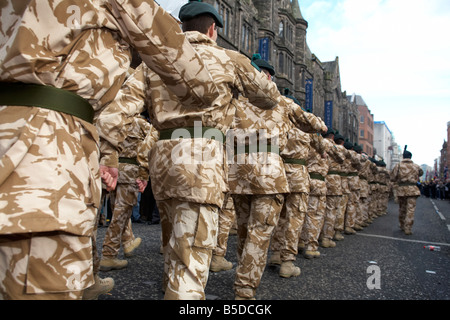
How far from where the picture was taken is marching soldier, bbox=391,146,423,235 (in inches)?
345

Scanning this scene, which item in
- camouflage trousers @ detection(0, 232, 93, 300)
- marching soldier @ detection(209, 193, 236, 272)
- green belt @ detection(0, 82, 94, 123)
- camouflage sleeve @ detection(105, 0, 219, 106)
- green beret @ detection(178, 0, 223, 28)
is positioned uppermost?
green beret @ detection(178, 0, 223, 28)

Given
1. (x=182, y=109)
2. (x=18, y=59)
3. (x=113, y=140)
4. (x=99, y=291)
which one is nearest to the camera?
(x=18, y=59)

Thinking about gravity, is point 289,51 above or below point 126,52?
above

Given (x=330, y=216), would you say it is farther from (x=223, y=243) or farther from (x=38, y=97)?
(x=38, y=97)

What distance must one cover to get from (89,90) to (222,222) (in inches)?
146

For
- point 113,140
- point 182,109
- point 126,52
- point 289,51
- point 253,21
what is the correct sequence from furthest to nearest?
1. point 289,51
2. point 253,21
3. point 182,109
4. point 113,140
5. point 126,52

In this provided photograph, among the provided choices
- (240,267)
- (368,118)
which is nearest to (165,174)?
(240,267)

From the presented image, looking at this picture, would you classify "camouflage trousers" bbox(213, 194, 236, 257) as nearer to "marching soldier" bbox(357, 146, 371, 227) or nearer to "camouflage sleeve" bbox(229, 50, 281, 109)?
"camouflage sleeve" bbox(229, 50, 281, 109)

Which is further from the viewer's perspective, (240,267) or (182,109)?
(240,267)

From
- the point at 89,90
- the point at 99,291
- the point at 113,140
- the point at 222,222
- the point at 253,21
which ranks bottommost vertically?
the point at 99,291

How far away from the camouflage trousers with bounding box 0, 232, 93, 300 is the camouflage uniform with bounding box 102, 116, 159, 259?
9.28ft

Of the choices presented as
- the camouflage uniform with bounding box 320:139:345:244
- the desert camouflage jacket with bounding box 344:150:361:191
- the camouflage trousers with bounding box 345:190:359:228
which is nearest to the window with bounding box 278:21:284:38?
the desert camouflage jacket with bounding box 344:150:361:191

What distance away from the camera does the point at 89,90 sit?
1.31 m

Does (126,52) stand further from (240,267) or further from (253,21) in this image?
(253,21)
